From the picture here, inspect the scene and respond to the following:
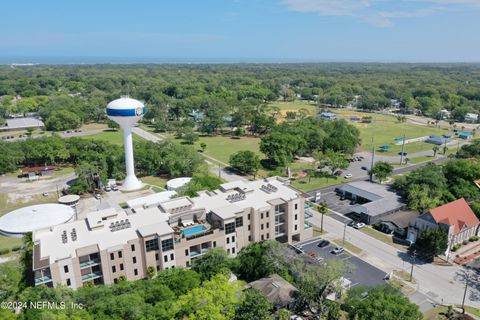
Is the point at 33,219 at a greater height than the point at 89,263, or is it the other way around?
the point at 89,263

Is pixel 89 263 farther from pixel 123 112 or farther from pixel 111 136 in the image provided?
pixel 111 136

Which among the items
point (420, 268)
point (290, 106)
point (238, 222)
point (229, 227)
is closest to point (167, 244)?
point (229, 227)

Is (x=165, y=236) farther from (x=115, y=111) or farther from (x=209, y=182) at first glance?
(x=115, y=111)

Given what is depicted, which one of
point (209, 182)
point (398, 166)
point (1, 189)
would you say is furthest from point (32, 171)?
point (398, 166)

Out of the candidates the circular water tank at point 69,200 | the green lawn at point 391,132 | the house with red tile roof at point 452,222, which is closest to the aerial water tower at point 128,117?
the circular water tank at point 69,200

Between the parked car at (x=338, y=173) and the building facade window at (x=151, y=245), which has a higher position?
the building facade window at (x=151, y=245)

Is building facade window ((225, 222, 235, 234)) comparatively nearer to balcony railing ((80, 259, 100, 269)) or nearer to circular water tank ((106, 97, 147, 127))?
balcony railing ((80, 259, 100, 269))

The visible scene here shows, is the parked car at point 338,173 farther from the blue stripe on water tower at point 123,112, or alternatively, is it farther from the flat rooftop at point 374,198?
the blue stripe on water tower at point 123,112
